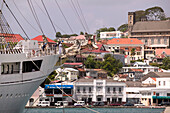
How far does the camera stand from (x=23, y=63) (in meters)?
27.9

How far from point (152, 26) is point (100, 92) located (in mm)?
90237

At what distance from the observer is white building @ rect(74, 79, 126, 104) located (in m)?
74.6

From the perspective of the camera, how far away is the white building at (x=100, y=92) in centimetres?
7462

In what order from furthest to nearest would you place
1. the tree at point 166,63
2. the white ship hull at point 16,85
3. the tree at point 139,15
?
1. the tree at point 139,15
2. the tree at point 166,63
3. the white ship hull at point 16,85

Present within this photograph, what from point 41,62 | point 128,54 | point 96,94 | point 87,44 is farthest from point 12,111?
point 128,54

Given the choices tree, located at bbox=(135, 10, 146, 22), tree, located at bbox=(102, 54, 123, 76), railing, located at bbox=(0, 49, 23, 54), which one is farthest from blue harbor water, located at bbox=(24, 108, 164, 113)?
tree, located at bbox=(135, 10, 146, 22)

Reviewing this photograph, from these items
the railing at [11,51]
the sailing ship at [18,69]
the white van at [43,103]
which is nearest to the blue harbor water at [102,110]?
the white van at [43,103]

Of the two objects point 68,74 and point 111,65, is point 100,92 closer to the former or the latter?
point 68,74

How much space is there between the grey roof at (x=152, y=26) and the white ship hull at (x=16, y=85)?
13183 cm

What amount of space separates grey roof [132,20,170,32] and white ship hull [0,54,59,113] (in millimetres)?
131830

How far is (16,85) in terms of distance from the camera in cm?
2677

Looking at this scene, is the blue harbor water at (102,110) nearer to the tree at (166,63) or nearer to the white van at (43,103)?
the white van at (43,103)

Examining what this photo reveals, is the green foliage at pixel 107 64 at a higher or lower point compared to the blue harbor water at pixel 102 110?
higher

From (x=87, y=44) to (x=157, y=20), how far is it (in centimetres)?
6522
